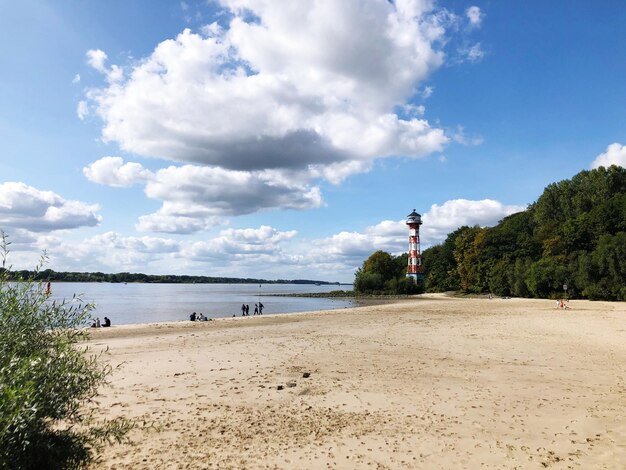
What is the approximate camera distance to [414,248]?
111500 millimetres

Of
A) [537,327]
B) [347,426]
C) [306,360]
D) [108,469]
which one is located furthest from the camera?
[537,327]

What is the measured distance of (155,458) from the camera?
8.59 m

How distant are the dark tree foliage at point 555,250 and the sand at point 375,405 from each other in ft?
136

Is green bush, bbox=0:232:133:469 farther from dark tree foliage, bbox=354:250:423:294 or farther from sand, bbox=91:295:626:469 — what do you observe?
dark tree foliage, bbox=354:250:423:294

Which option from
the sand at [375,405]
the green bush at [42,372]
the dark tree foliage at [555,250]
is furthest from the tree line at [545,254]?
the green bush at [42,372]

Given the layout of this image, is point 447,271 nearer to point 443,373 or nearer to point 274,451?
point 443,373

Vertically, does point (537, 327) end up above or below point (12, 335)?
below

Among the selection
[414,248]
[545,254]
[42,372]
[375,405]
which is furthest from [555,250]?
[42,372]

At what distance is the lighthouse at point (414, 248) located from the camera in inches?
4320

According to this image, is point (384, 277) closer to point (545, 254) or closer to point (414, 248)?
point (414, 248)

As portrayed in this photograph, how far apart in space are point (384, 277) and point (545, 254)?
53.2 m

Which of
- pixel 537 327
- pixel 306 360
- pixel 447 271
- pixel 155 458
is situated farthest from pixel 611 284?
pixel 155 458

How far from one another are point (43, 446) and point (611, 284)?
2593 inches

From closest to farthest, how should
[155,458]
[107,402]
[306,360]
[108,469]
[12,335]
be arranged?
[12,335], [108,469], [155,458], [107,402], [306,360]
